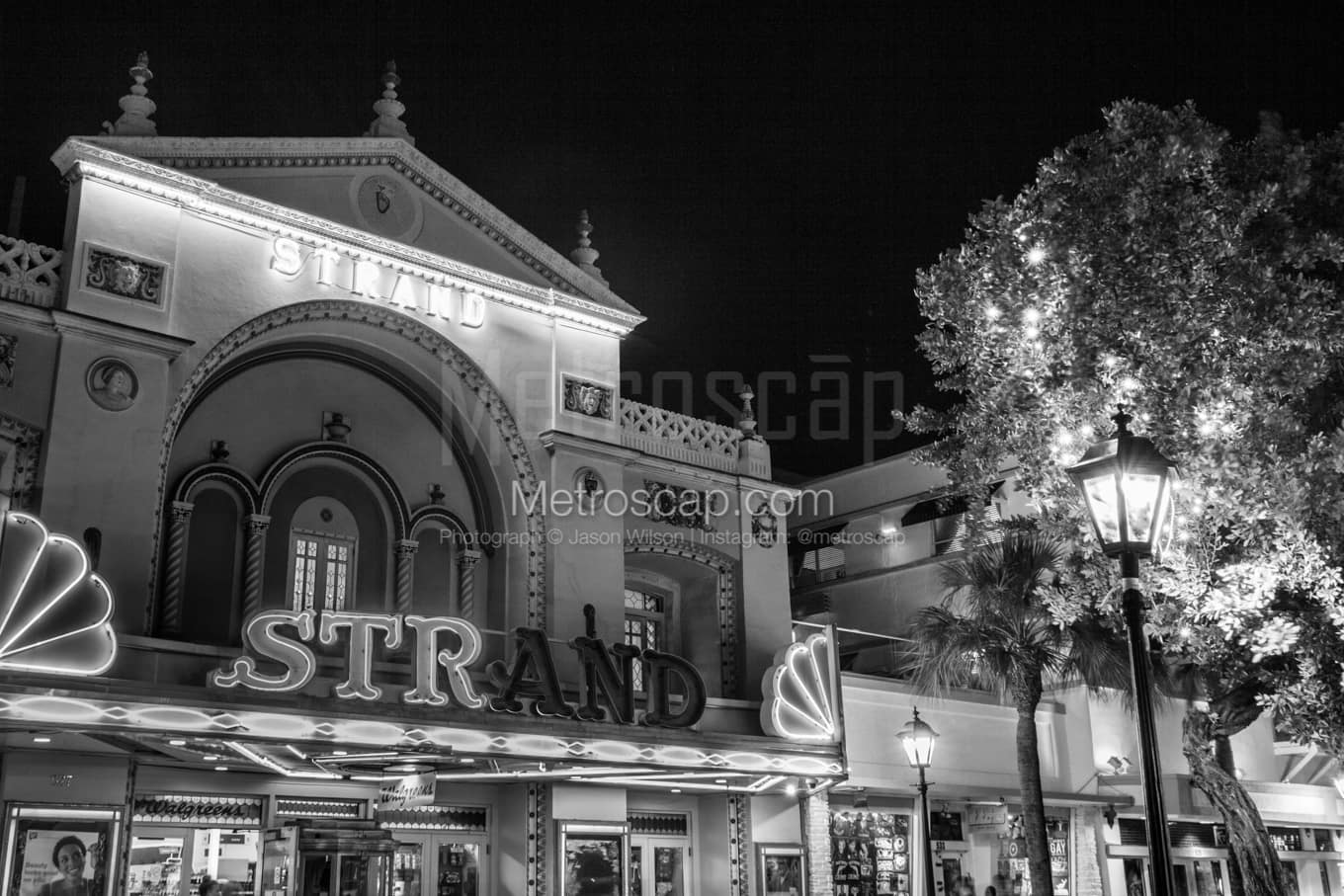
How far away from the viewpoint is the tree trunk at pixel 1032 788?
1902cm

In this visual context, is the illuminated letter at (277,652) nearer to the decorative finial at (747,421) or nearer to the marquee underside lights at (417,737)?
the marquee underside lights at (417,737)

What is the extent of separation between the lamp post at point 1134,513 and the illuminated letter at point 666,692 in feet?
32.9

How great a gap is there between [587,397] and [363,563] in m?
4.53

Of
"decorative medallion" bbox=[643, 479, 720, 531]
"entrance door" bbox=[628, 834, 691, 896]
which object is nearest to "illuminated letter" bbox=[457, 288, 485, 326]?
"decorative medallion" bbox=[643, 479, 720, 531]

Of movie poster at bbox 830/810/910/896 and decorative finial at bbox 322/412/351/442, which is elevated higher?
decorative finial at bbox 322/412/351/442

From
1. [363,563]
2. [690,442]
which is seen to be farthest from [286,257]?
[690,442]

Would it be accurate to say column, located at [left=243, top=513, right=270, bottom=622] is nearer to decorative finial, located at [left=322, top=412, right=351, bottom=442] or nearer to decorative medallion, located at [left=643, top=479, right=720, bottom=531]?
decorative finial, located at [left=322, top=412, right=351, bottom=442]

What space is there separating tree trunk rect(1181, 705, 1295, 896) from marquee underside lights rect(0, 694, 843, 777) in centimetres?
550

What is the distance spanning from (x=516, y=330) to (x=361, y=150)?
3709 millimetres

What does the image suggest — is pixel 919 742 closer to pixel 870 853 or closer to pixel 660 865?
pixel 870 853

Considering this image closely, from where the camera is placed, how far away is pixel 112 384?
1666cm

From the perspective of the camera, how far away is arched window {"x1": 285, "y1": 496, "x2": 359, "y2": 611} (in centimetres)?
1988

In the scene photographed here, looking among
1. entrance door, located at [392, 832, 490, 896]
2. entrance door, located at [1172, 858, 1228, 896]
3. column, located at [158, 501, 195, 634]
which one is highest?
column, located at [158, 501, 195, 634]

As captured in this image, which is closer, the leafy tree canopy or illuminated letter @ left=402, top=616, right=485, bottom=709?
the leafy tree canopy
